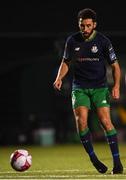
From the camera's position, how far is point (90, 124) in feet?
58.6

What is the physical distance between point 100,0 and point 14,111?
382 centimetres

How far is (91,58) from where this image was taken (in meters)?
8.05

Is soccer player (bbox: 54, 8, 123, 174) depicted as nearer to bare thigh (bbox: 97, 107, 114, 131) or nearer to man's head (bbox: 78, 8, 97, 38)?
bare thigh (bbox: 97, 107, 114, 131)

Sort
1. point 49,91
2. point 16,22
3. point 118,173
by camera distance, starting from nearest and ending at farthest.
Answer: point 118,173, point 16,22, point 49,91

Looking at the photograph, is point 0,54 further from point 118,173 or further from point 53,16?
point 118,173

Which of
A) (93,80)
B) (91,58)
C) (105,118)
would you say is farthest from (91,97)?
(91,58)

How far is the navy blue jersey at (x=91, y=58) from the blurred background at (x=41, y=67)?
9.20 m

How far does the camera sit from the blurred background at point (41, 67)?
1736 centimetres

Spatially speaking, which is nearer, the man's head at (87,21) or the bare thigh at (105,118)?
the man's head at (87,21)

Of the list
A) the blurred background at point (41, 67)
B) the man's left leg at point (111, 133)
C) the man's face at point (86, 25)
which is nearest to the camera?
the man's face at point (86, 25)

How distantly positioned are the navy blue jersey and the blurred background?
30.2 feet

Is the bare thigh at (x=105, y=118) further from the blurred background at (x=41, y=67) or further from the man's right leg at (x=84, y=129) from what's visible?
the blurred background at (x=41, y=67)

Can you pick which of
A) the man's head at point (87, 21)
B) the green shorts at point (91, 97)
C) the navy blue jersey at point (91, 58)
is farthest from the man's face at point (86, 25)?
the green shorts at point (91, 97)

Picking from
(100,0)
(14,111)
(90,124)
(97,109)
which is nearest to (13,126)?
(14,111)
